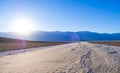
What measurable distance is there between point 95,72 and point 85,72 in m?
0.59

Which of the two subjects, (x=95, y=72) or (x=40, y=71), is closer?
(x=95, y=72)

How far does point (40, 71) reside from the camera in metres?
11.6

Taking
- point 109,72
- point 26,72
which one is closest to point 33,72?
point 26,72

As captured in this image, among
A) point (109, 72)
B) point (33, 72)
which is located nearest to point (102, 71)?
point (109, 72)

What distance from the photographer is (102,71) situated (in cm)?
1126

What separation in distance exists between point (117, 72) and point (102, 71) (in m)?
0.90

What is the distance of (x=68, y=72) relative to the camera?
437 inches

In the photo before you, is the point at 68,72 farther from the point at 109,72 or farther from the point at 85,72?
the point at 109,72

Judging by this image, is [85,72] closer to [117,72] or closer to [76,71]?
[76,71]

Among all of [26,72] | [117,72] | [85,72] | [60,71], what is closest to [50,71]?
[60,71]

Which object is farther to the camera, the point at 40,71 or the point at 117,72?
the point at 40,71

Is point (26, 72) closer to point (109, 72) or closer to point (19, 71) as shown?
point (19, 71)

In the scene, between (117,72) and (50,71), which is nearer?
(117,72)

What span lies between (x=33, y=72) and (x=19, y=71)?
1139 millimetres
